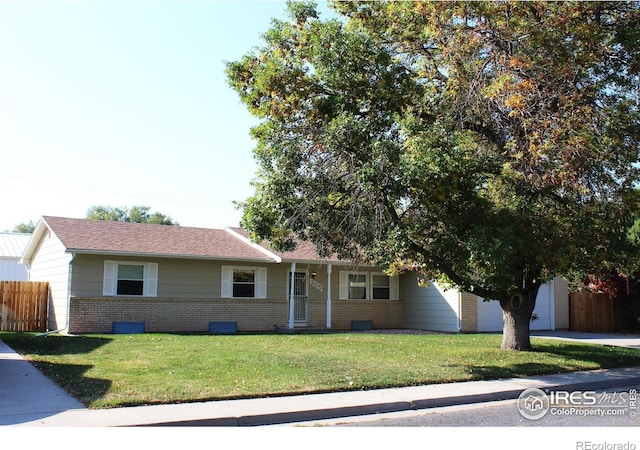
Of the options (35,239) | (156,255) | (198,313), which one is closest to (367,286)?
(198,313)

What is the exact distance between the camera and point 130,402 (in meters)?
8.65

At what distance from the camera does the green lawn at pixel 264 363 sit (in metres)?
9.82

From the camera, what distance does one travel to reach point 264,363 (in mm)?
12531

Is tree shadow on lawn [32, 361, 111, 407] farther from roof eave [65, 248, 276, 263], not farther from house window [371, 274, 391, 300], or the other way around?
house window [371, 274, 391, 300]

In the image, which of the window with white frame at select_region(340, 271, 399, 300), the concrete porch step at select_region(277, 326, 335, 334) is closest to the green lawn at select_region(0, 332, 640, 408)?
the concrete porch step at select_region(277, 326, 335, 334)

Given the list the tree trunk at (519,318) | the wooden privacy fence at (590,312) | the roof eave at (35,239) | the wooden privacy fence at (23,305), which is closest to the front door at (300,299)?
the wooden privacy fence at (23,305)

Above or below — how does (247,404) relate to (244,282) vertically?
below

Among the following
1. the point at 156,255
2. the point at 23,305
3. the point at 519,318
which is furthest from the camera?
the point at 23,305

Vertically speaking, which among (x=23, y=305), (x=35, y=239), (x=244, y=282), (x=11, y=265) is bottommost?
(x=23, y=305)

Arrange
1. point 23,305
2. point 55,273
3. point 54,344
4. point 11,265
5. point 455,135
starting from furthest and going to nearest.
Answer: point 11,265
point 23,305
point 55,273
point 54,344
point 455,135

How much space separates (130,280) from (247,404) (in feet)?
45.3

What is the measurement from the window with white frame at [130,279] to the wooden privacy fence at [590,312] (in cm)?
1732

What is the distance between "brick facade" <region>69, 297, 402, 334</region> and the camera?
20391mm

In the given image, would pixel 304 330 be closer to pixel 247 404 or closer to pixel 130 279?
pixel 130 279
